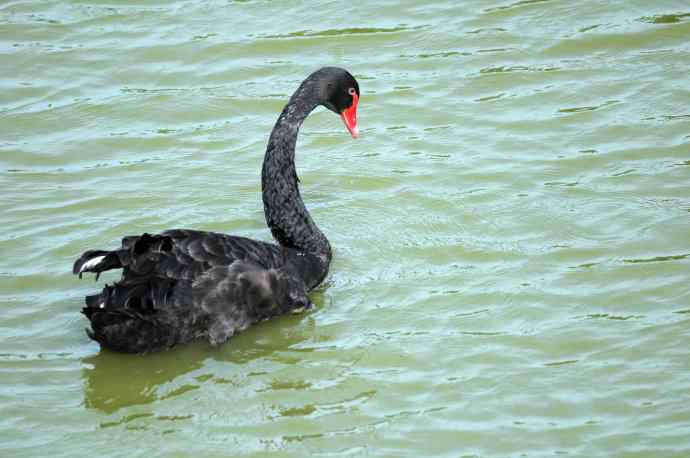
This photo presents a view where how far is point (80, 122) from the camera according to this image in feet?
27.5

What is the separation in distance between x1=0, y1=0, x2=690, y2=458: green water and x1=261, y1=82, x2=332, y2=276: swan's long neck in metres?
0.27

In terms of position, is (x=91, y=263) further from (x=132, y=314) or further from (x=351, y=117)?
(x=351, y=117)

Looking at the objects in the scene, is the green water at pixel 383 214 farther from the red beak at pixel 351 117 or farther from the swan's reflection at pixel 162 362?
the red beak at pixel 351 117

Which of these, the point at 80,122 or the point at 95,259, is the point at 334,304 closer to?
the point at 95,259

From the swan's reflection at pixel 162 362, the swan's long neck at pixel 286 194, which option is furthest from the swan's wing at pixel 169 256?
the swan's long neck at pixel 286 194

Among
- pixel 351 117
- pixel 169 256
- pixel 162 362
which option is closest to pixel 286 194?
pixel 351 117

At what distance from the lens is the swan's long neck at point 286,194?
6.60 metres

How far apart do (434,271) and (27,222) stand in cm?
266

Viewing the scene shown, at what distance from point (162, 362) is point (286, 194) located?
148cm

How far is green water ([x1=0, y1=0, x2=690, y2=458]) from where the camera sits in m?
5.02

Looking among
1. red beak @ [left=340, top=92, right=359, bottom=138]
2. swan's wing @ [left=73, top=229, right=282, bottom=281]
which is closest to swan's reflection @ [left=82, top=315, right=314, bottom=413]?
swan's wing @ [left=73, top=229, right=282, bottom=281]

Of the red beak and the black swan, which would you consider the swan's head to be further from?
the black swan

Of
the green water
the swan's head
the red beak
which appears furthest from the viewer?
the red beak

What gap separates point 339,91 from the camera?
22.5ft
